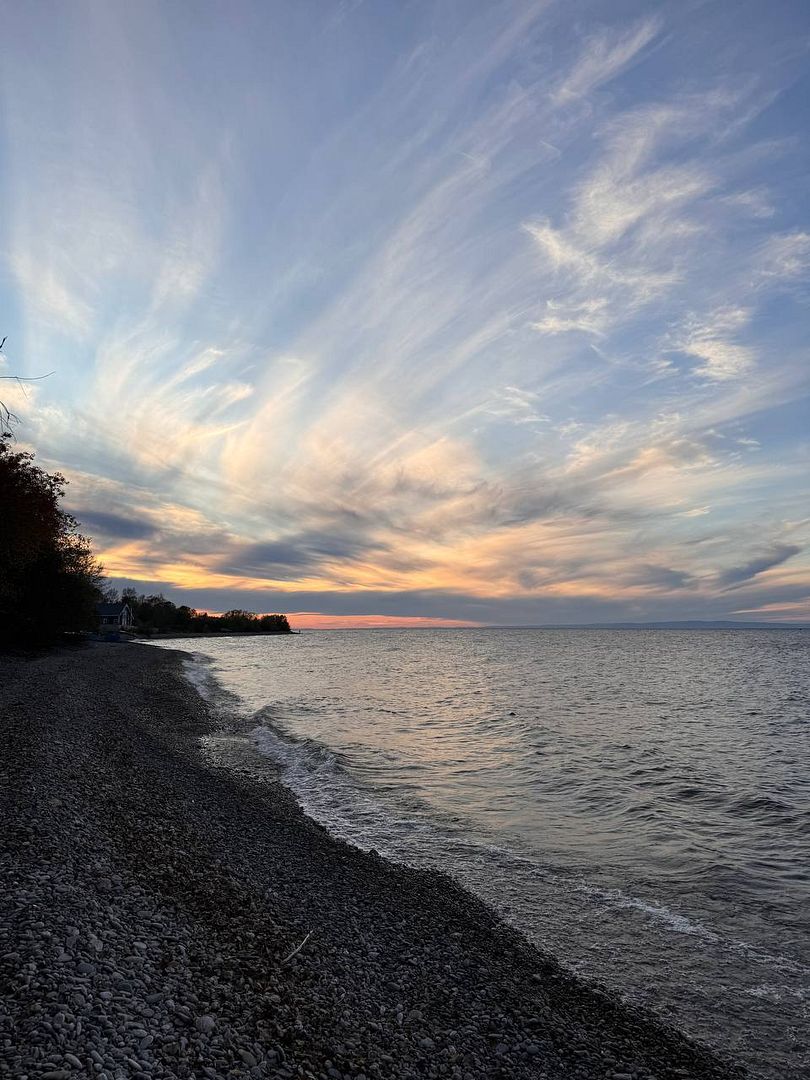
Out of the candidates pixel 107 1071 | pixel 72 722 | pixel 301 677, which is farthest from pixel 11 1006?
pixel 301 677

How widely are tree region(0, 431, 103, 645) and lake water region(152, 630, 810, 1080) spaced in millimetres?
17848

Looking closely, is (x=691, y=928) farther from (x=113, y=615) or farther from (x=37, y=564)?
(x=113, y=615)

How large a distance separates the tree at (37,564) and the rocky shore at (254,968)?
30611 mm

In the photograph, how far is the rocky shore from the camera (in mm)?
5973

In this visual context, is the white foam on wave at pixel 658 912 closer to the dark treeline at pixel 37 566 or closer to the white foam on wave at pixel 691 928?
the white foam on wave at pixel 691 928

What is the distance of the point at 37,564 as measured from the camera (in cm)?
5659

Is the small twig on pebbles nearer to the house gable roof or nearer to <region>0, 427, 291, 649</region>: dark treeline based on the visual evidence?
<region>0, 427, 291, 649</region>: dark treeline

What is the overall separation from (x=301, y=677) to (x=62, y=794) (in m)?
55.4

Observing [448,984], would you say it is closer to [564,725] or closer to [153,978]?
[153,978]

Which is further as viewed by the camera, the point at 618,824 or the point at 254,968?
the point at 618,824

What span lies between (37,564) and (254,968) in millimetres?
58997

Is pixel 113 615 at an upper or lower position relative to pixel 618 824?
upper

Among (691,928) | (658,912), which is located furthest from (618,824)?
(691,928)

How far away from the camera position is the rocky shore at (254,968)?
235 inches
